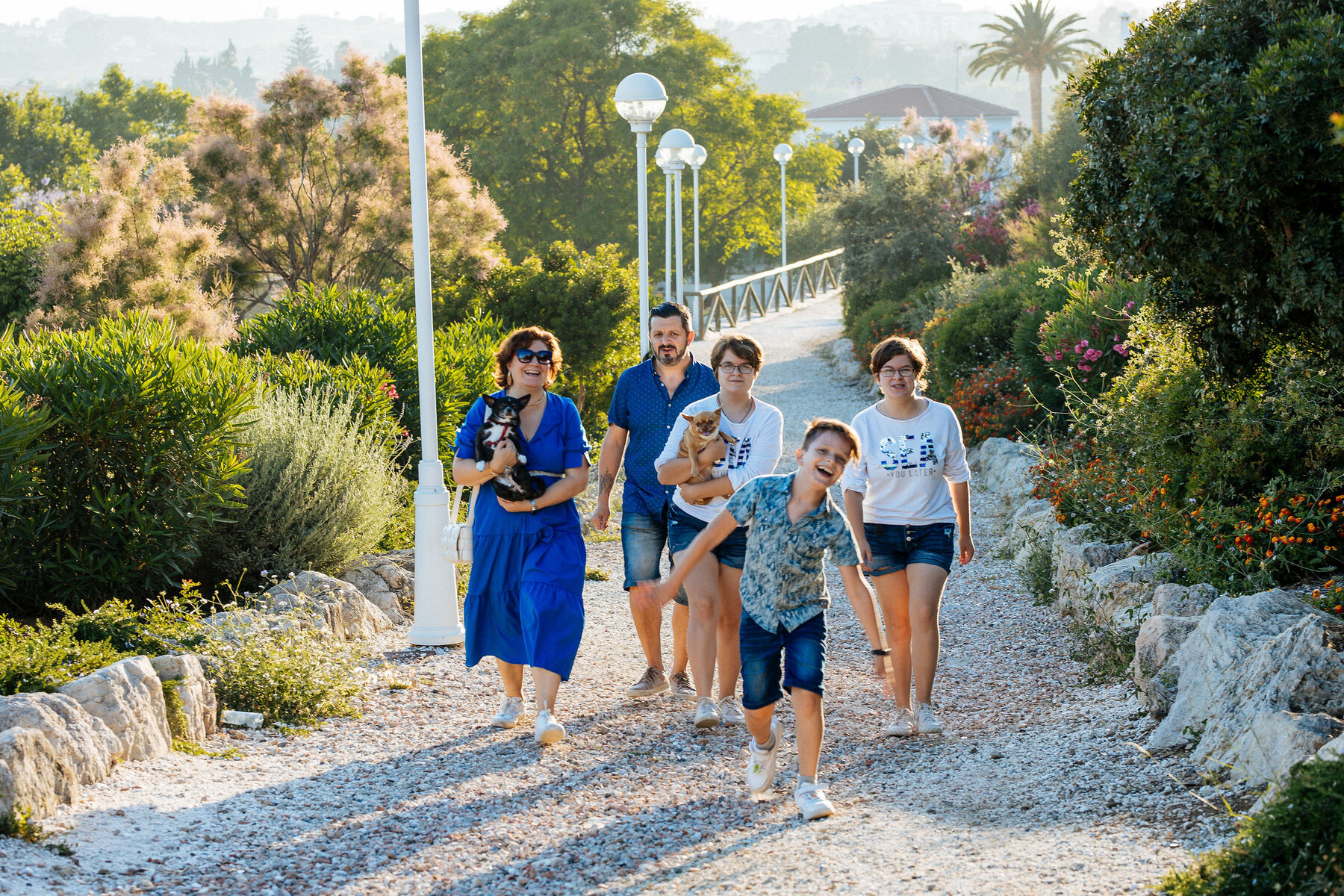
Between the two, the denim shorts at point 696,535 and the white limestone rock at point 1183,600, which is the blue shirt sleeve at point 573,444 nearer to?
the denim shorts at point 696,535

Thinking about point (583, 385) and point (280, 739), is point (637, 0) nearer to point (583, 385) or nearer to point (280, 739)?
point (583, 385)

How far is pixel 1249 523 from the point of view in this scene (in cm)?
501

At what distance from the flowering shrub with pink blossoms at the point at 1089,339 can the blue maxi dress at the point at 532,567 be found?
549 cm

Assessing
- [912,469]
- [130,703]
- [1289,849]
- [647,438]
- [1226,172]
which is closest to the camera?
[1289,849]

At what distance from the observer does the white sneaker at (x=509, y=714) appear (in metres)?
4.66

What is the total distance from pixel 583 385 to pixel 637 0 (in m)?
22.4

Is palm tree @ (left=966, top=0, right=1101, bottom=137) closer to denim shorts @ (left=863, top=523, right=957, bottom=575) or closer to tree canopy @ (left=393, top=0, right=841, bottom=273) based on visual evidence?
tree canopy @ (left=393, top=0, right=841, bottom=273)

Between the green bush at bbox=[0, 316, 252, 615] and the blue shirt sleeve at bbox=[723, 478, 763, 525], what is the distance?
113 inches

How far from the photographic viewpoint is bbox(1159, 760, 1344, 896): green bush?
263 centimetres

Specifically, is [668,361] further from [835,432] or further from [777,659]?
[777,659]

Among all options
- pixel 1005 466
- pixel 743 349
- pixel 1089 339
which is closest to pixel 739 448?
pixel 743 349

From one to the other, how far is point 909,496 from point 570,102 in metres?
29.7

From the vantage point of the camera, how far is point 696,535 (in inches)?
176

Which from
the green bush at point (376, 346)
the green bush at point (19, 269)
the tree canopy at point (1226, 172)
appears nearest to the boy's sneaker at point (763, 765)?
the tree canopy at point (1226, 172)
